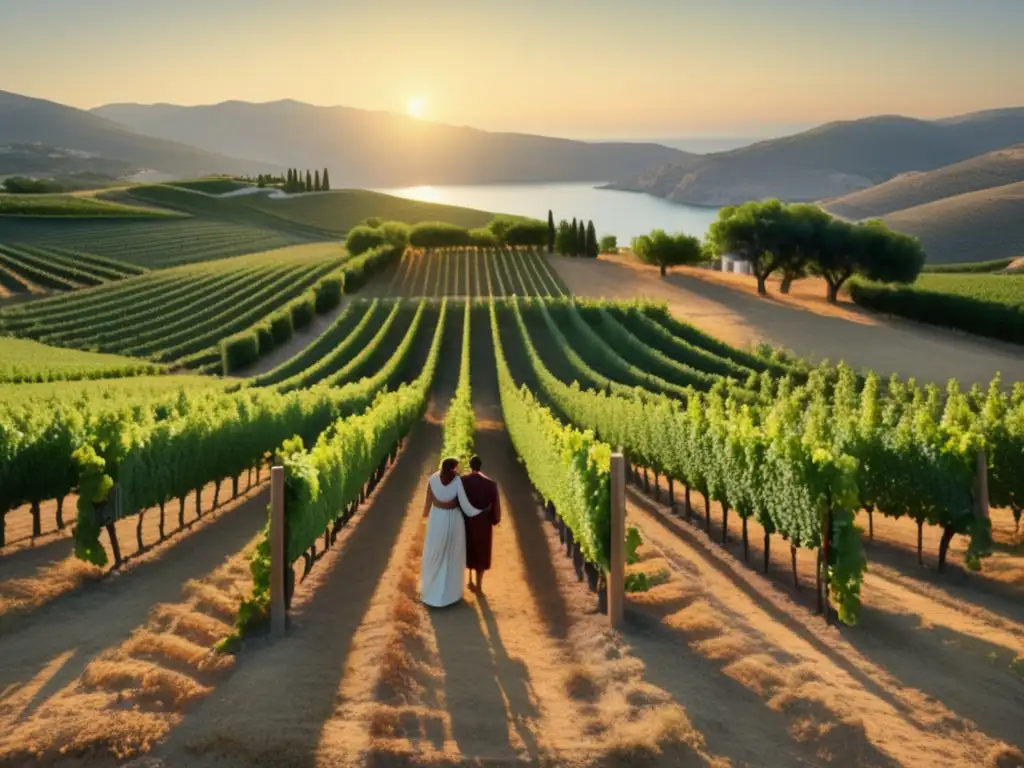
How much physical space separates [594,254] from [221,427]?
286 ft

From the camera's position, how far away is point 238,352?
61.1m

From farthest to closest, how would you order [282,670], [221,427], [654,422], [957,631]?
[654,422] → [221,427] → [957,631] → [282,670]

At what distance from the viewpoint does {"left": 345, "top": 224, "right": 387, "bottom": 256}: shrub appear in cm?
10206

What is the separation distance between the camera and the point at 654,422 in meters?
23.8

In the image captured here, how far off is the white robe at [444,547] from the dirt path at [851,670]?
8.83 feet

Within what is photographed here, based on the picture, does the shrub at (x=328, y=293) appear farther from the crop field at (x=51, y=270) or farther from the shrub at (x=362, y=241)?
the crop field at (x=51, y=270)

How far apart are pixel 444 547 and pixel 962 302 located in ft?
214

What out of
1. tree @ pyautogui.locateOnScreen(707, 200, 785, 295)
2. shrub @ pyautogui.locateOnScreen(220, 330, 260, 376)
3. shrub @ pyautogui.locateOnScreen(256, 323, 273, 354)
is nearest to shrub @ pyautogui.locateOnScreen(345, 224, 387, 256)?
shrub @ pyautogui.locateOnScreen(256, 323, 273, 354)

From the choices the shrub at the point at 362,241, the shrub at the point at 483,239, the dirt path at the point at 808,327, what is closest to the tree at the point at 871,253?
the dirt path at the point at 808,327

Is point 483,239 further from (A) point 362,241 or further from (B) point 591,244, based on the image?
(A) point 362,241

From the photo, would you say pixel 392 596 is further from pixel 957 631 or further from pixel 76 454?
pixel 957 631

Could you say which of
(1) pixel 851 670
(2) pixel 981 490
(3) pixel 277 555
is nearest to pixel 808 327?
(2) pixel 981 490

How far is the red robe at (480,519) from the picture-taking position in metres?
13.4

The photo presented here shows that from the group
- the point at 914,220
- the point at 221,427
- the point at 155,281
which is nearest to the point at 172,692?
the point at 221,427
